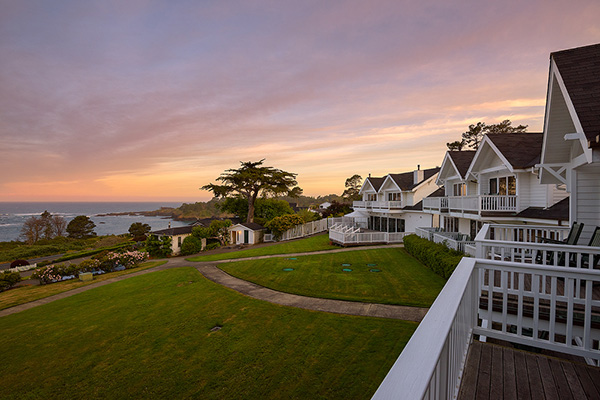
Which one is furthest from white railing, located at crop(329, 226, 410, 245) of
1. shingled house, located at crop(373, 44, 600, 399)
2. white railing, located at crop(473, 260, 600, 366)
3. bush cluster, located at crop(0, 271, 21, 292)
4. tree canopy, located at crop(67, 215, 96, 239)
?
tree canopy, located at crop(67, 215, 96, 239)

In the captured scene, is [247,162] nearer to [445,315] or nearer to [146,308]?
[146,308]

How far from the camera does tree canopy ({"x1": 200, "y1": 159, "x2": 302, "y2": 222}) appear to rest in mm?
40094

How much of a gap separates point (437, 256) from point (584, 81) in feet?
30.5

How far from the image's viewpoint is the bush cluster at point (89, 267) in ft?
62.1

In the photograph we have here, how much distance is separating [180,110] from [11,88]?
11443 millimetres

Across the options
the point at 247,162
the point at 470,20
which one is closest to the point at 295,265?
the point at 470,20

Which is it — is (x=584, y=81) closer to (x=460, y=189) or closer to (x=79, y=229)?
(x=460, y=189)

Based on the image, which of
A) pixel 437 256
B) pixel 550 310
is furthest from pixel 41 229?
pixel 550 310

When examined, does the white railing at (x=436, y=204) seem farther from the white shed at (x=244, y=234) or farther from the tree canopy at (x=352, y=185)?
the tree canopy at (x=352, y=185)

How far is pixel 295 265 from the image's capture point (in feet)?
54.5

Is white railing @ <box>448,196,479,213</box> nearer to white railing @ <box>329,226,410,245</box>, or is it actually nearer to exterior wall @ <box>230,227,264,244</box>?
white railing @ <box>329,226,410,245</box>

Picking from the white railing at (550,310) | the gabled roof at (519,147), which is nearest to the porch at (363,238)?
the gabled roof at (519,147)

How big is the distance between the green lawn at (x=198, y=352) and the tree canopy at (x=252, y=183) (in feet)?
97.8

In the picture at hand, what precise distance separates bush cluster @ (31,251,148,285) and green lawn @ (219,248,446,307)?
10.3 m
